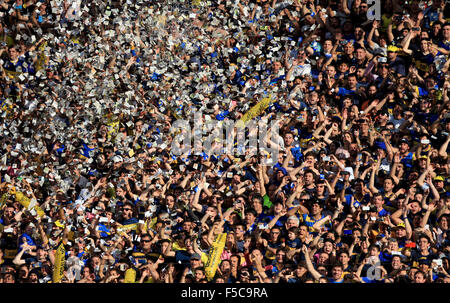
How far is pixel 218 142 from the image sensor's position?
13.5 metres

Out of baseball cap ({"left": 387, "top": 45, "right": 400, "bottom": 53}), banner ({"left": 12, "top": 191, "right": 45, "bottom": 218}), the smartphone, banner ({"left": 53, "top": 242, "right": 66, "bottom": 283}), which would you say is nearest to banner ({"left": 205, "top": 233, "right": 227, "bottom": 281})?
banner ({"left": 53, "top": 242, "right": 66, "bottom": 283})

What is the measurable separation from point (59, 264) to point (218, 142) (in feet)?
9.28

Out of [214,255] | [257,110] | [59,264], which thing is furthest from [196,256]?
[257,110]

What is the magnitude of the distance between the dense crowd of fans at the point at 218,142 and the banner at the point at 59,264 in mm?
19

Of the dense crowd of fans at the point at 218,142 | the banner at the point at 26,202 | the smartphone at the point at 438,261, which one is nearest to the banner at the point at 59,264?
the dense crowd of fans at the point at 218,142

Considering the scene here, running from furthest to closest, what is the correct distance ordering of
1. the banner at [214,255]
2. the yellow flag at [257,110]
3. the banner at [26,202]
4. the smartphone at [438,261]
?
the yellow flag at [257,110], the banner at [26,202], the banner at [214,255], the smartphone at [438,261]

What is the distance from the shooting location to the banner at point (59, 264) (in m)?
12.5

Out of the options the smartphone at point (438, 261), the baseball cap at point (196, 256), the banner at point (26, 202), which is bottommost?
the smartphone at point (438, 261)

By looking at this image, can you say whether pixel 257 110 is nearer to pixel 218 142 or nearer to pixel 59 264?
pixel 218 142

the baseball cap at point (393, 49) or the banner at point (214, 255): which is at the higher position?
the baseball cap at point (393, 49)

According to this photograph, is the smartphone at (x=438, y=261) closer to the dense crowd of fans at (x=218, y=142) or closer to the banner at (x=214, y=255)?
the dense crowd of fans at (x=218, y=142)

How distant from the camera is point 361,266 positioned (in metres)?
12.1

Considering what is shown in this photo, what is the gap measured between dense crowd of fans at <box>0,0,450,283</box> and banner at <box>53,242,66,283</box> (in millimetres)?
19
